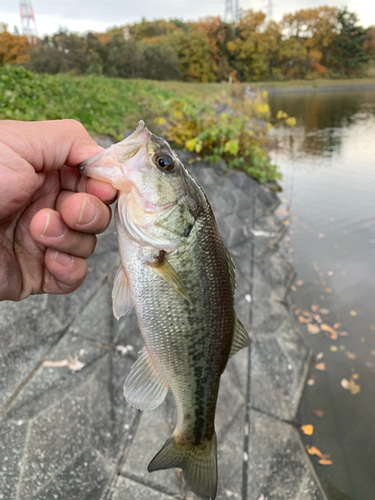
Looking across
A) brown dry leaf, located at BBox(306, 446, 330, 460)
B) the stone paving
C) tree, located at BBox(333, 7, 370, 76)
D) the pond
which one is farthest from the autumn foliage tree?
brown dry leaf, located at BBox(306, 446, 330, 460)

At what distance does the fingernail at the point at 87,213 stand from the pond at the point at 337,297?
10.3ft

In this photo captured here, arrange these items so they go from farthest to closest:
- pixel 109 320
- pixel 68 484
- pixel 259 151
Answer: pixel 259 151, pixel 109 320, pixel 68 484

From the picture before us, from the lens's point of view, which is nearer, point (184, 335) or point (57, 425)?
point (184, 335)

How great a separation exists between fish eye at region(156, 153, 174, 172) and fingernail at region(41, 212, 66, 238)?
60 cm

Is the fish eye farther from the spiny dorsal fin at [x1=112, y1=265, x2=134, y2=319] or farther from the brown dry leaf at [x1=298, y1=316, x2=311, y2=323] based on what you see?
the brown dry leaf at [x1=298, y1=316, x2=311, y2=323]

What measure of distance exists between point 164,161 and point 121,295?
70 cm

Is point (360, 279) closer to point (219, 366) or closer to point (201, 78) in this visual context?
point (219, 366)

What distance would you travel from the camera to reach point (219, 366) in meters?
1.66

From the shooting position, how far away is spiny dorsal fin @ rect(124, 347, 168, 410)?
64.2 inches

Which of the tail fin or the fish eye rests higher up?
the fish eye

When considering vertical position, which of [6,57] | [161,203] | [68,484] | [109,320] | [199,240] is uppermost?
[6,57]

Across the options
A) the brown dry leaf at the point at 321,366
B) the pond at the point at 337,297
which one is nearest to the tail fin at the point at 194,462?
the pond at the point at 337,297

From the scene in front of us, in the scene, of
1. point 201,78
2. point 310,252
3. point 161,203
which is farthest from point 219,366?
point 201,78

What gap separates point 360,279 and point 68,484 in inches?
210
